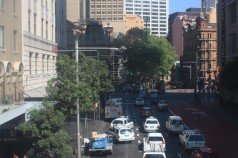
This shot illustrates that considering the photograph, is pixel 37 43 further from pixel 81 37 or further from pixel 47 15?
pixel 81 37

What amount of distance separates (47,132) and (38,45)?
67.5 feet

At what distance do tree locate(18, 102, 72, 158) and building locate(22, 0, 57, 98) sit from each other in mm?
8307

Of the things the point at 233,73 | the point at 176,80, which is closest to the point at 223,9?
the point at 233,73

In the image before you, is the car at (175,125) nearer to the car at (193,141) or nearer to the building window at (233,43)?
the car at (193,141)

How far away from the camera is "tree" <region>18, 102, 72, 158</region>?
82.3 feet

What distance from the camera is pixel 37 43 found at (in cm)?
4425

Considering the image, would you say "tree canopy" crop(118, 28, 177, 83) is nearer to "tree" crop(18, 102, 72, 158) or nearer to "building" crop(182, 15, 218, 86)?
"building" crop(182, 15, 218, 86)

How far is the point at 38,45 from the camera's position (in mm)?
44844

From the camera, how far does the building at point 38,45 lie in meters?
39.1

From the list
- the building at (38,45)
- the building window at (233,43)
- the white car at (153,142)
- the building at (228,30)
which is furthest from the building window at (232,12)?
the white car at (153,142)

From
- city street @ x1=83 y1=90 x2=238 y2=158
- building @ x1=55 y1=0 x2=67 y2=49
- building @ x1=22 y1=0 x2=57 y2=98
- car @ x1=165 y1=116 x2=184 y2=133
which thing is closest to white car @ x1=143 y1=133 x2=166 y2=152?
city street @ x1=83 y1=90 x2=238 y2=158

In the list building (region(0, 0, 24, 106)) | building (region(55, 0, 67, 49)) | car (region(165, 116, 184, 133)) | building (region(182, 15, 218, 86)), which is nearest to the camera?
building (region(0, 0, 24, 106))

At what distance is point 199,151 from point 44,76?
839 inches

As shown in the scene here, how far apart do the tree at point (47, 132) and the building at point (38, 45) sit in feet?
27.3
